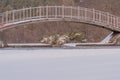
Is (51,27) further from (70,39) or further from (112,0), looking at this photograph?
(70,39)

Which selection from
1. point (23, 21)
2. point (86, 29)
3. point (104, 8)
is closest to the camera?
point (23, 21)

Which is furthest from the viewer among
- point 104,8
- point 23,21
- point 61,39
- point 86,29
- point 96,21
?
point 104,8

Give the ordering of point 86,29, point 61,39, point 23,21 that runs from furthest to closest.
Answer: point 86,29, point 23,21, point 61,39

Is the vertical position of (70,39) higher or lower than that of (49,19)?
lower

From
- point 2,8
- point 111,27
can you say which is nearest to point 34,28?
point 2,8

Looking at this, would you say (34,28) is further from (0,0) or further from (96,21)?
(96,21)

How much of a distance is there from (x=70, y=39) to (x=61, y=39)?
1338mm

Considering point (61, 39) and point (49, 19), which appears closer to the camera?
point (61, 39)

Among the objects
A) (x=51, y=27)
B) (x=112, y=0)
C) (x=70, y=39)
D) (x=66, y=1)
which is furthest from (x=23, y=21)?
(x=112, y=0)

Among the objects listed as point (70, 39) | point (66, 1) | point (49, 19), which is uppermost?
point (66, 1)

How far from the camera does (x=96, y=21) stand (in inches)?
368

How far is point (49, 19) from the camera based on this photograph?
898 centimetres

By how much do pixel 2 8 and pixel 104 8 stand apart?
4.89 meters

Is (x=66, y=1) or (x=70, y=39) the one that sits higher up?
(x=66, y=1)
